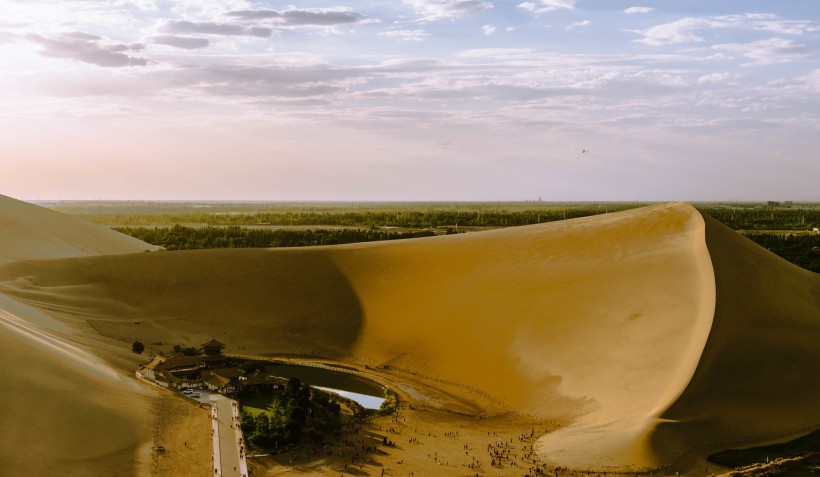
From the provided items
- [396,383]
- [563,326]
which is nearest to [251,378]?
[396,383]

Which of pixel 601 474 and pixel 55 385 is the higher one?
pixel 55 385

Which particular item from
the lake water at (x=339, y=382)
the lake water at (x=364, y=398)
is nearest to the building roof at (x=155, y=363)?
the lake water at (x=339, y=382)

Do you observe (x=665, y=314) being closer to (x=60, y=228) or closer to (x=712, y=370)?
(x=712, y=370)

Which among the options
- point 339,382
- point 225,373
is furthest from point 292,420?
point 339,382

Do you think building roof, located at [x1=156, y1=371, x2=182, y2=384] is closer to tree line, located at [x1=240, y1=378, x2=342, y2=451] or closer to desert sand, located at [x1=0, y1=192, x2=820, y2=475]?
desert sand, located at [x1=0, y1=192, x2=820, y2=475]

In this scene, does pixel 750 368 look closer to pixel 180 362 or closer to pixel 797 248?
pixel 180 362

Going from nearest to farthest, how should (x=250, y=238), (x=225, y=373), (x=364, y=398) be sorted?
(x=364, y=398) < (x=225, y=373) < (x=250, y=238)
